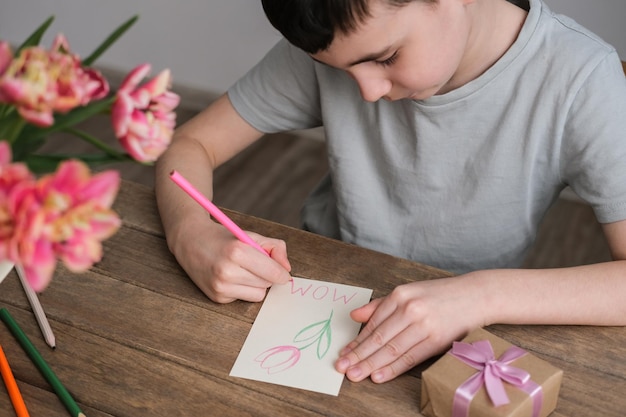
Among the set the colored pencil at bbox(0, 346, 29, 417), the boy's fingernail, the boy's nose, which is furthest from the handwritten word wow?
the colored pencil at bbox(0, 346, 29, 417)

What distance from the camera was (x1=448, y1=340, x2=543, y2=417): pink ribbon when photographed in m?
0.87

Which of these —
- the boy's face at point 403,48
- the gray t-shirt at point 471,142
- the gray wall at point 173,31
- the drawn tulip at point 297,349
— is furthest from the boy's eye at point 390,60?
the gray wall at point 173,31

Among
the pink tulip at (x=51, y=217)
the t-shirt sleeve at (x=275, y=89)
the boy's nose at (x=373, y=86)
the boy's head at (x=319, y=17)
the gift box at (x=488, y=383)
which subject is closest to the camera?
the pink tulip at (x=51, y=217)

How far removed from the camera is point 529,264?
2514 millimetres

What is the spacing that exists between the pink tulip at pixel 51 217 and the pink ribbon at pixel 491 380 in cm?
43

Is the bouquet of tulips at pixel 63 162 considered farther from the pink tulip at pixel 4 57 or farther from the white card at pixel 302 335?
the white card at pixel 302 335

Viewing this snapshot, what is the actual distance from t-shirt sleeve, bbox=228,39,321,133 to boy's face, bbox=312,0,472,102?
0.31 metres

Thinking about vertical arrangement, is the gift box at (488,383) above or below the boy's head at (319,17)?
below

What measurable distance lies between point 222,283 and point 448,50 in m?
0.42

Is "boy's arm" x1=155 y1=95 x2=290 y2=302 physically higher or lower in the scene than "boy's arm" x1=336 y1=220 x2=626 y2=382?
lower

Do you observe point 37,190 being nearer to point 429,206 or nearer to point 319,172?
point 429,206

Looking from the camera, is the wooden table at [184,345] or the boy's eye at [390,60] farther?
the boy's eye at [390,60]

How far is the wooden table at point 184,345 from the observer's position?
94 cm

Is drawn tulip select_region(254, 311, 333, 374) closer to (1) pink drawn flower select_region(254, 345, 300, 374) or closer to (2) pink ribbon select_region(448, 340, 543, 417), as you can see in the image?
(1) pink drawn flower select_region(254, 345, 300, 374)
